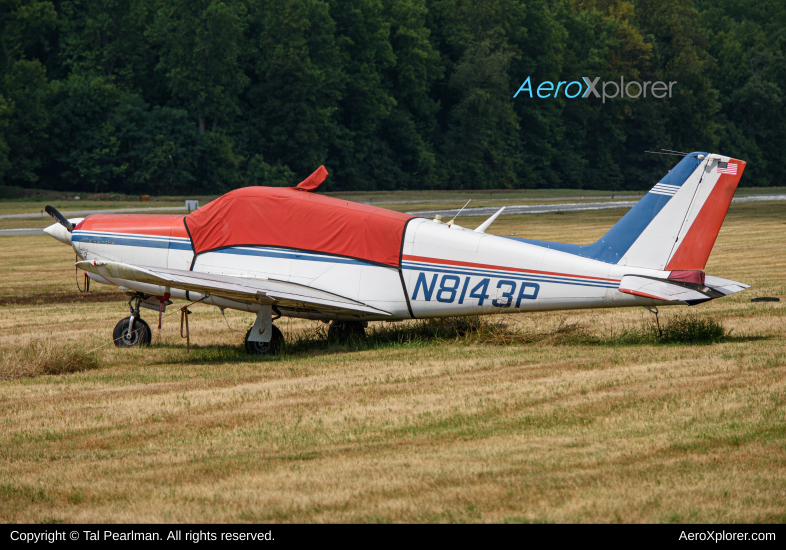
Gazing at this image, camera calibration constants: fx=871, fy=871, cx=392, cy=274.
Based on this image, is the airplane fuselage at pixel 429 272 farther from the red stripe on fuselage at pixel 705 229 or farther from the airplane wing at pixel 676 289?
the red stripe on fuselage at pixel 705 229

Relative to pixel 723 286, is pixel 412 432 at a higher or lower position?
lower

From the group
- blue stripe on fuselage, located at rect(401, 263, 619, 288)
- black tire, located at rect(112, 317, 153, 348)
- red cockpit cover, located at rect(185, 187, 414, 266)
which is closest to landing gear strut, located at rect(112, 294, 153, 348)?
black tire, located at rect(112, 317, 153, 348)

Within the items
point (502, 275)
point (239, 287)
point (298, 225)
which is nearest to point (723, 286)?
point (502, 275)

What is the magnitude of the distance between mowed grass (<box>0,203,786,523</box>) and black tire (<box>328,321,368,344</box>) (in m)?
0.28

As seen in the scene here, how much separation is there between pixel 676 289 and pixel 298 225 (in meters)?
5.11

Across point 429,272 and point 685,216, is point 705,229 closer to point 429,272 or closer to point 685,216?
point 685,216

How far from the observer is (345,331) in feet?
42.3

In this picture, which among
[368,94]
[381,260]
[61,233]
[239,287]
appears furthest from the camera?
[368,94]

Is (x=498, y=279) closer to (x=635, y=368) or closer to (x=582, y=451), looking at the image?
(x=635, y=368)

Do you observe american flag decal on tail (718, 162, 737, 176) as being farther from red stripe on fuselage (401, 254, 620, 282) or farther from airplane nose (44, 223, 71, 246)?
airplane nose (44, 223, 71, 246)

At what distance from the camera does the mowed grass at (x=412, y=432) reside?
18.7 feet

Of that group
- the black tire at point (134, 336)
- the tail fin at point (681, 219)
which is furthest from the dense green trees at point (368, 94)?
the tail fin at point (681, 219)

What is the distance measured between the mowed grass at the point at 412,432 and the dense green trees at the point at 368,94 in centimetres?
5933

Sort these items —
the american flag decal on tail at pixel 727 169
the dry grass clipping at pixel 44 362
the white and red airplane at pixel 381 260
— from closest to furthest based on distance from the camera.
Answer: the american flag decal on tail at pixel 727 169, the white and red airplane at pixel 381 260, the dry grass clipping at pixel 44 362
